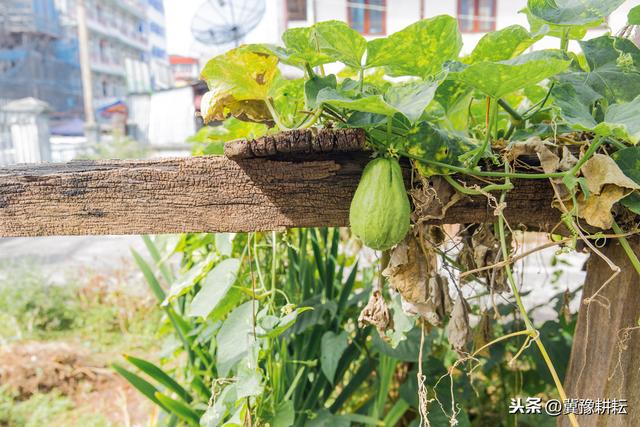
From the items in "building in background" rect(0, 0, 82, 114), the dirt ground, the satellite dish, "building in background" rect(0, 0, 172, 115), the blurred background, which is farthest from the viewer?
"building in background" rect(0, 0, 172, 115)

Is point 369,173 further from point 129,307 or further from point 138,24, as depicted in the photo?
point 138,24

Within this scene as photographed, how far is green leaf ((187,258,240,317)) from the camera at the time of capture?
2.15 feet

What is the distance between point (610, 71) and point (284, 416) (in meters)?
0.63

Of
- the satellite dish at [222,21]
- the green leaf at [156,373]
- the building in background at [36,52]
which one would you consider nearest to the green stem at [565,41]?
the green leaf at [156,373]

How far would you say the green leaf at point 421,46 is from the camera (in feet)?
1.42

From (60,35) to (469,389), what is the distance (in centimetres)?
1319

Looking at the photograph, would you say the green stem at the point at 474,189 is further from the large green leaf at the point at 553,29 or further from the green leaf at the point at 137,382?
the green leaf at the point at 137,382

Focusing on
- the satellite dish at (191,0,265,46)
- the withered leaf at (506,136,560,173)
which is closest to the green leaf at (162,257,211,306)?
the withered leaf at (506,136,560,173)

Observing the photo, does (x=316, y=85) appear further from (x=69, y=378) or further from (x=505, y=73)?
(x=69, y=378)

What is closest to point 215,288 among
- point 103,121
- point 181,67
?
point 103,121

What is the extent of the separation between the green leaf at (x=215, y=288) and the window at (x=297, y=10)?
7.00m

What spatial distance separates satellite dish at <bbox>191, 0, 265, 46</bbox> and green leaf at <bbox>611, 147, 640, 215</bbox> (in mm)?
5475

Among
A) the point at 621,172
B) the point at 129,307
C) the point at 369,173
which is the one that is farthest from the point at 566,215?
the point at 129,307

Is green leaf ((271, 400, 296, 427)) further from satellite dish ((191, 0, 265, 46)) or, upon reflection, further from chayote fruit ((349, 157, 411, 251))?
satellite dish ((191, 0, 265, 46))
